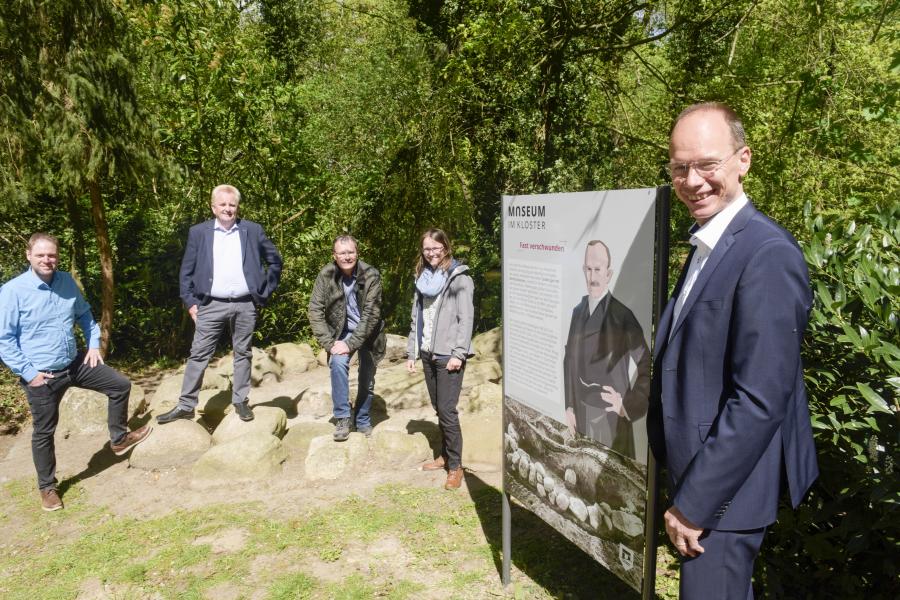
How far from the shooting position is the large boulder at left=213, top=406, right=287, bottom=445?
5715 mm

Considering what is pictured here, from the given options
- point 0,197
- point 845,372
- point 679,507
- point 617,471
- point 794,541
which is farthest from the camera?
point 0,197

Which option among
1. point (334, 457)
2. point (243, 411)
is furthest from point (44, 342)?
point (334, 457)

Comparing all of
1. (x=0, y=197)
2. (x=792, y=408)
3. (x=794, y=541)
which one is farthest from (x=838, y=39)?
(x=0, y=197)

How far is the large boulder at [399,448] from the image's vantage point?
5.48 metres

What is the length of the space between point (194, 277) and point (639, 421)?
14.8ft

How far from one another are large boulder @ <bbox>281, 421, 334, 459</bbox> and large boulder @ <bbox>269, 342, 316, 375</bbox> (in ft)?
8.51

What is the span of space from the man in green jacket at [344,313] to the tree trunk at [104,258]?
3607 mm

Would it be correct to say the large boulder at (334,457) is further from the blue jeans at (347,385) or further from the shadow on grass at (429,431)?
the shadow on grass at (429,431)

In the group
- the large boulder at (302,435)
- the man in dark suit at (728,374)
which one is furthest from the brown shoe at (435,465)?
the man in dark suit at (728,374)

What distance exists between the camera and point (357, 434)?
5609 millimetres

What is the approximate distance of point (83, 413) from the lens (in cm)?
648

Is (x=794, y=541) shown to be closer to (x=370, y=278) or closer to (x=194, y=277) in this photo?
(x=370, y=278)

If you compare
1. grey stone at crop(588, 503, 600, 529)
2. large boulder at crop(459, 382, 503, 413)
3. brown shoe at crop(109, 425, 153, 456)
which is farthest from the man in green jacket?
grey stone at crop(588, 503, 600, 529)

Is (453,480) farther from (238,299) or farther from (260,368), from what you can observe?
(260,368)
